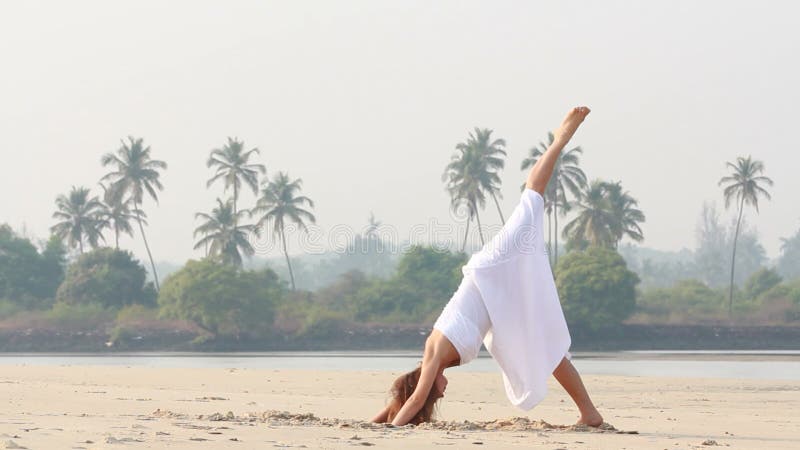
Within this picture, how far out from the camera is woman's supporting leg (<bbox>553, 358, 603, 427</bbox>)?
371 inches

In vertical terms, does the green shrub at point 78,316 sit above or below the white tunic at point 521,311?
above

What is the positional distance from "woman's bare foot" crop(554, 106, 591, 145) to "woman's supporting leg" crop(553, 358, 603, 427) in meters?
1.75

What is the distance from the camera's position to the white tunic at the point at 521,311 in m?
9.16

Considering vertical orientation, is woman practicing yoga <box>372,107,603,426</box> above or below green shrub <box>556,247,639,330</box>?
below

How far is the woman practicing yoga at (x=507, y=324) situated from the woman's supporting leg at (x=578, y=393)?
0.15 meters

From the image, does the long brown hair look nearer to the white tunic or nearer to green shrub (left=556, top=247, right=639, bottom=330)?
the white tunic

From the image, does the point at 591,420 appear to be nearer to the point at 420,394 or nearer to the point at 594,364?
the point at 420,394

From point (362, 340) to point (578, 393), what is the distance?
64340mm

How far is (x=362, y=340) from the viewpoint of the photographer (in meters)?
73.5

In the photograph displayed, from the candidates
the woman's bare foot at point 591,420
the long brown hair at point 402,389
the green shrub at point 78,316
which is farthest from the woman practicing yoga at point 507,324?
the green shrub at point 78,316

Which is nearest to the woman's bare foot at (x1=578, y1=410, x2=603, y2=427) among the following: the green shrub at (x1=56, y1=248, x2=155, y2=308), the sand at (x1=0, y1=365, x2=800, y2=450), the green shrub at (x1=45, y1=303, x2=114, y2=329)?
the sand at (x1=0, y1=365, x2=800, y2=450)

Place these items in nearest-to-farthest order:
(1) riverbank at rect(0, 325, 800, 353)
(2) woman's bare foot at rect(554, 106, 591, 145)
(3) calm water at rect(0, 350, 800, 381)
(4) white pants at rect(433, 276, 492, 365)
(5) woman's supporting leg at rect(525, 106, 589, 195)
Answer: (4) white pants at rect(433, 276, 492, 365), (5) woman's supporting leg at rect(525, 106, 589, 195), (2) woman's bare foot at rect(554, 106, 591, 145), (3) calm water at rect(0, 350, 800, 381), (1) riverbank at rect(0, 325, 800, 353)

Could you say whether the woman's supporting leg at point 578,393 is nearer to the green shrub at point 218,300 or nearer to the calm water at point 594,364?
the calm water at point 594,364

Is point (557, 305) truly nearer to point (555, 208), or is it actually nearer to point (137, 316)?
point (137, 316)
